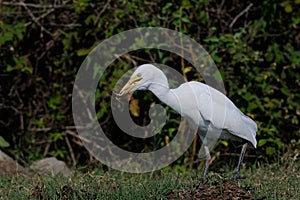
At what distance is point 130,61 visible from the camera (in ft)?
26.8

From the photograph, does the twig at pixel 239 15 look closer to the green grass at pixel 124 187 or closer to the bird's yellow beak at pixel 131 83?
the green grass at pixel 124 187

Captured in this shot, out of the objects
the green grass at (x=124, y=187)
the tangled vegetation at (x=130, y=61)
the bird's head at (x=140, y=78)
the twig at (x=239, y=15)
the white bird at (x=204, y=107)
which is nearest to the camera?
the green grass at (x=124, y=187)

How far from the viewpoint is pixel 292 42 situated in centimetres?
838

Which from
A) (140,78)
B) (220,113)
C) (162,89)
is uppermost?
(140,78)

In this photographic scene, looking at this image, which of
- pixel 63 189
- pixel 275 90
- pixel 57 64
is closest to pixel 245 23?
pixel 275 90

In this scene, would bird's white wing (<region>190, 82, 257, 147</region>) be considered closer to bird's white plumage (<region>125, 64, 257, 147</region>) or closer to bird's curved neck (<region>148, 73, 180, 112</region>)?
bird's white plumage (<region>125, 64, 257, 147</region>)

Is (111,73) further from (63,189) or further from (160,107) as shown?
(63,189)

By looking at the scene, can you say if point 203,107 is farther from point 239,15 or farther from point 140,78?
point 239,15

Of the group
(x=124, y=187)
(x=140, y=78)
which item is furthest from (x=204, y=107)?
(x=124, y=187)

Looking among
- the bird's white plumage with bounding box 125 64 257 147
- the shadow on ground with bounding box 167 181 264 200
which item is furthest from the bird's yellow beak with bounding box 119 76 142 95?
the shadow on ground with bounding box 167 181 264 200

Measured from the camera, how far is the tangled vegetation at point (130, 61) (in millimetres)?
7938

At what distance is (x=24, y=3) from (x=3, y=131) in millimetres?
1860

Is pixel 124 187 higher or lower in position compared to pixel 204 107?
lower

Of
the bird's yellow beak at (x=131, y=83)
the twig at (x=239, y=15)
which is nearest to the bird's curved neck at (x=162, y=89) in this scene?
the bird's yellow beak at (x=131, y=83)
